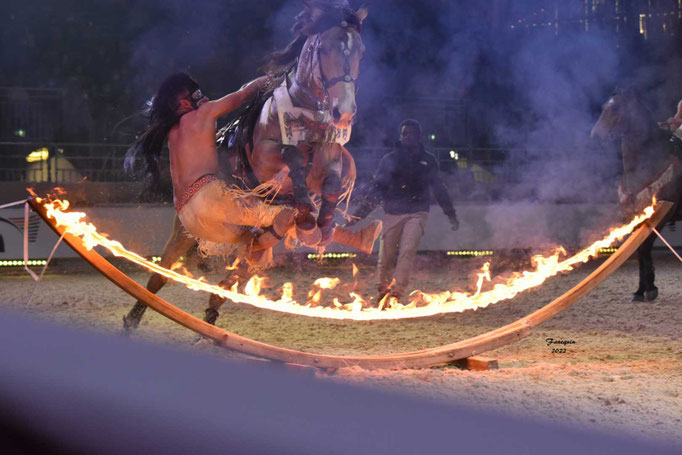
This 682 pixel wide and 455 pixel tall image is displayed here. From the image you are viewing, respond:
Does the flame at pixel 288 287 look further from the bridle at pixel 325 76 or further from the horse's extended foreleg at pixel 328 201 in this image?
the bridle at pixel 325 76

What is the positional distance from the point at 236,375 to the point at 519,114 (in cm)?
920

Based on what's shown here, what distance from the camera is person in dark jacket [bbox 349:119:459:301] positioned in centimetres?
604

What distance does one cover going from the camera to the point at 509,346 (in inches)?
187

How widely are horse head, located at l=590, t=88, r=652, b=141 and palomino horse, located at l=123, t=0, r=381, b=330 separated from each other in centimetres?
362

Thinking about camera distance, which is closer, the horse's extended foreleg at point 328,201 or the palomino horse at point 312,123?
the palomino horse at point 312,123

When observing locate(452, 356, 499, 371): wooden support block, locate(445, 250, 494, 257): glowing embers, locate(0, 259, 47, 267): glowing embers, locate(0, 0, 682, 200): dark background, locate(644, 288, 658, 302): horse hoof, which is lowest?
locate(452, 356, 499, 371): wooden support block

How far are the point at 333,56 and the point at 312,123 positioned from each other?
16.0 inches

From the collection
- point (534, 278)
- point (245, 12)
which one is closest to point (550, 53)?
point (245, 12)

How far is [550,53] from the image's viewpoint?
826cm

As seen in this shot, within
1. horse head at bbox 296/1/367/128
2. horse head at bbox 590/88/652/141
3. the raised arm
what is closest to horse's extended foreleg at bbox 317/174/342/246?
horse head at bbox 296/1/367/128

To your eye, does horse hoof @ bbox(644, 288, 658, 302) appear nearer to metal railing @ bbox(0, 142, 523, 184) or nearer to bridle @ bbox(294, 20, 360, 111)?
metal railing @ bbox(0, 142, 523, 184)

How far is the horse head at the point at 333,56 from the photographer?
9.95 ft

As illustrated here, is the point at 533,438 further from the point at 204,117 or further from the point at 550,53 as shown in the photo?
the point at 550,53

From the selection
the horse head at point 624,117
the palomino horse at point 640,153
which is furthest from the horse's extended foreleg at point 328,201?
the horse head at point 624,117
